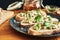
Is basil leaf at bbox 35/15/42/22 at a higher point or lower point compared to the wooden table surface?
higher

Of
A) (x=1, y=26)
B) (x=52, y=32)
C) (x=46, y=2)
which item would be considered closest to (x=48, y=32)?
(x=52, y=32)

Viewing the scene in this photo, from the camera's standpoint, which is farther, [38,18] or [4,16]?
[4,16]

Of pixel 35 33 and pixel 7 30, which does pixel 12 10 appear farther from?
pixel 35 33

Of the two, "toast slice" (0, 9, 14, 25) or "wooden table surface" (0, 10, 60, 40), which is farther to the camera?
"toast slice" (0, 9, 14, 25)

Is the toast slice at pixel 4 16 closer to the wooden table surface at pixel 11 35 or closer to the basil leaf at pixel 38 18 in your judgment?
the wooden table surface at pixel 11 35

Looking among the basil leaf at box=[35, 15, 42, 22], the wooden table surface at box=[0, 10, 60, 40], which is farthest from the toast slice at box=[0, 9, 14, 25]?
the basil leaf at box=[35, 15, 42, 22]

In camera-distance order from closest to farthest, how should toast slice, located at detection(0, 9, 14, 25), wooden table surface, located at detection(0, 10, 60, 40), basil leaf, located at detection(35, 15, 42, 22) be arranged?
wooden table surface, located at detection(0, 10, 60, 40), basil leaf, located at detection(35, 15, 42, 22), toast slice, located at detection(0, 9, 14, 25)

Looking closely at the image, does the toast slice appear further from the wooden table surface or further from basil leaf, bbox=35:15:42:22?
basil leaf, bbox=35:15:42:22

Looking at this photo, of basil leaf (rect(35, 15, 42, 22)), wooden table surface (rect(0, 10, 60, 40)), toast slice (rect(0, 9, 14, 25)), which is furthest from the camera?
toast slice (rect(0, 9, 14, 25))

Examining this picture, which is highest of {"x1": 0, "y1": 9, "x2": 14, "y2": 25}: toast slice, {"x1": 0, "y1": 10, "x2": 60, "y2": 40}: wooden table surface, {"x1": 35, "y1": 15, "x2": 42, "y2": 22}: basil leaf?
{"x1": 35, "y1": 15, "x2": 42, "y2": 22}: basil leaf

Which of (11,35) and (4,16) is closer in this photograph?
(11,35)

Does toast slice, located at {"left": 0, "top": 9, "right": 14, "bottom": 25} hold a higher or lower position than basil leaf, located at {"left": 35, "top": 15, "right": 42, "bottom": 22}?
lower
